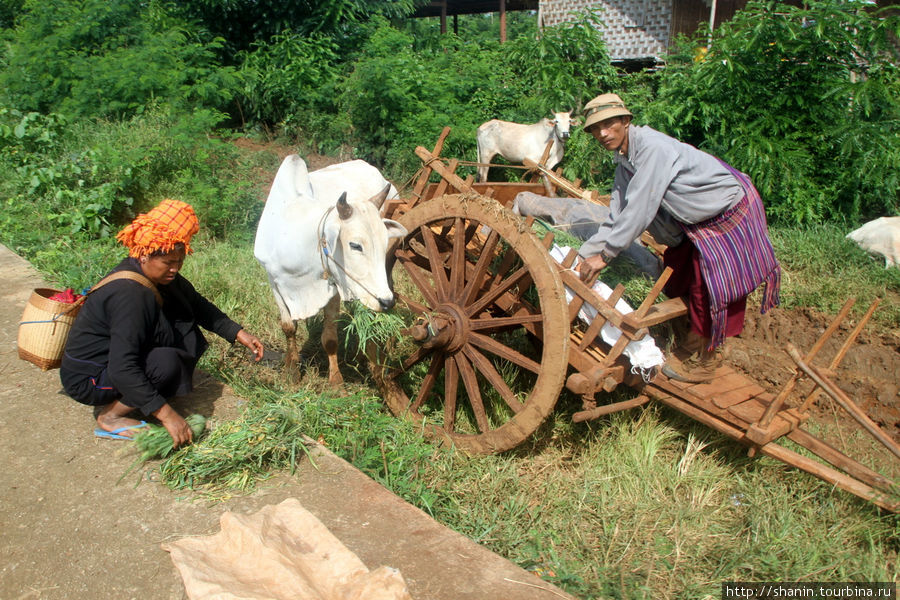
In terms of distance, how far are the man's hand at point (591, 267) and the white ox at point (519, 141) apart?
18.7ft

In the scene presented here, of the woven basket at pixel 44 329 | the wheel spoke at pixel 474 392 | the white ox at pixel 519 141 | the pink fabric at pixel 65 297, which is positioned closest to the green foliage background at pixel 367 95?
the white ox at pixel 519 141

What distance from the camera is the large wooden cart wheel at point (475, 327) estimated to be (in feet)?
10.5

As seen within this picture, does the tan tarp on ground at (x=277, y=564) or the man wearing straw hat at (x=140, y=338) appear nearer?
the tan tarp on ground at (x=277, y=564)

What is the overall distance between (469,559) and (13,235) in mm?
5974

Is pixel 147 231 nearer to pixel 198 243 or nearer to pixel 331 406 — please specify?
pixel 331 406

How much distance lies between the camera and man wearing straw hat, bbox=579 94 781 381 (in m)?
3.25

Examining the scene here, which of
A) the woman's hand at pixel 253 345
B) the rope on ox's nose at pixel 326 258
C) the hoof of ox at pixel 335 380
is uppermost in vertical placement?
the rope on ox's nose at pixel 326 258

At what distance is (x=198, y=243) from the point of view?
A: 7020 millimetres

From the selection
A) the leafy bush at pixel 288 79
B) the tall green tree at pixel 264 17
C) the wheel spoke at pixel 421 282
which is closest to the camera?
the wheel spoke at pixel 421 282

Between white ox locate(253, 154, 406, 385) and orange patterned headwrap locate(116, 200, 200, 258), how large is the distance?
0.85 meters

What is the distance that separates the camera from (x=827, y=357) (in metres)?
5.27

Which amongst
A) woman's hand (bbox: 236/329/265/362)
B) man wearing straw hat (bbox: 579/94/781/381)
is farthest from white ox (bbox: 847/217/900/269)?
woman's hand (bbox: 236/329/265/362)

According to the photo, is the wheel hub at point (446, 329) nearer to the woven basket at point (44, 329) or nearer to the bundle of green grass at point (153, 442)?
the bundle of green grass at point (153, 442)

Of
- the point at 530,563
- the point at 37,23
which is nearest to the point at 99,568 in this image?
the point at 530,563
